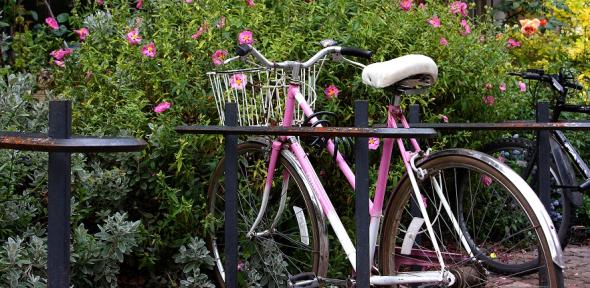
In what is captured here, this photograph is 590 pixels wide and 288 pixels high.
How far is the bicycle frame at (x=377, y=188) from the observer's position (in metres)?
3.05

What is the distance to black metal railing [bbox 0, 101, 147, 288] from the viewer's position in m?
1.85

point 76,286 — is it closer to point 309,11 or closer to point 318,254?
point 318,254

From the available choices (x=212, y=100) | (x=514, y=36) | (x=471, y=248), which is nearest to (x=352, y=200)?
(x=212, y=100)

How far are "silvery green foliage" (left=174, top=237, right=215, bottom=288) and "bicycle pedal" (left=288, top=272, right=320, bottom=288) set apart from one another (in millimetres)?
452

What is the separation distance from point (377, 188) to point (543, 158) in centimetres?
83

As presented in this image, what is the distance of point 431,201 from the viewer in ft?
10.8

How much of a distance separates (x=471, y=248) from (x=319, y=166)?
1198 mm

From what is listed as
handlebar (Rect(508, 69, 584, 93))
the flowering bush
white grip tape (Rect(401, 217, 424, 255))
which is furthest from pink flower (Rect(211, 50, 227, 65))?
handlebar (Rect(508, 69, 584, 93))

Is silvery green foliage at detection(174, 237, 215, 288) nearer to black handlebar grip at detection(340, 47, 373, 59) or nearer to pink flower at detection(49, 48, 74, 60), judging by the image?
black handlebar grip at detection(340, 47, 373, 59)

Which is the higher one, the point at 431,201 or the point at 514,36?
the point at 514,36

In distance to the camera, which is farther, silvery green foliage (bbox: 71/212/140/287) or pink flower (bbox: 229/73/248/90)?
pink flower (bbox: 229/73/248/90)

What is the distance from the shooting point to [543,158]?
359cm

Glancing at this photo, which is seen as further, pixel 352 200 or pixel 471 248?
pixel 352 200

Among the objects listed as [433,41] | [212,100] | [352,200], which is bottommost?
[352,200]
